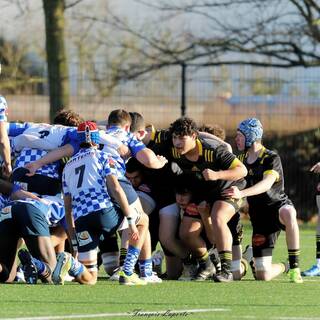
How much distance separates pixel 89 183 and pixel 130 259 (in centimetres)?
78

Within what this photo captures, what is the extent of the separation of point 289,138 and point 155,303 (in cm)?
1637

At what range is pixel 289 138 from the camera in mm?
24781

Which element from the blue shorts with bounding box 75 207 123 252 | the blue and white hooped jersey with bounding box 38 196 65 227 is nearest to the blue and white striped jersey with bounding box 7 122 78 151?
the blue and white hooped jersey with bounding box 38 196 65 227

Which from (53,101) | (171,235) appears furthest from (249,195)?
(53,101)

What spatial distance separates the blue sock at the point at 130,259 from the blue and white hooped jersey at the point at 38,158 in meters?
1.13

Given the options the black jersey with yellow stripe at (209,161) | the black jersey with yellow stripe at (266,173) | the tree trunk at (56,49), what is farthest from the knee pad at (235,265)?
the tree trunk at (56,49)

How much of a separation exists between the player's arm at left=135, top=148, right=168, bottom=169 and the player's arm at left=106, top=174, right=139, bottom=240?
420 mm

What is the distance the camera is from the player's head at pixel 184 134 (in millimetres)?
10656

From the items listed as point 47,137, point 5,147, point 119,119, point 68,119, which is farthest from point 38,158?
point 68,119

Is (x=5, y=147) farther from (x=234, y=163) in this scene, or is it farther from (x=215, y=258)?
(x=215, y=258)

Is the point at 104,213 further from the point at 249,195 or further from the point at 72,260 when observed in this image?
the point at 249,195

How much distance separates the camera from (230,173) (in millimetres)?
10688

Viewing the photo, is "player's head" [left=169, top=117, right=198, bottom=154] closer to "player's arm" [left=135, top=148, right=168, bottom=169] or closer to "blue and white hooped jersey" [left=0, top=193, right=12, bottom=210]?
"player's arm" [left=135, top=148, right=168, bottom=169]

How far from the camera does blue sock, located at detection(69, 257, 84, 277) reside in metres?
9.95
